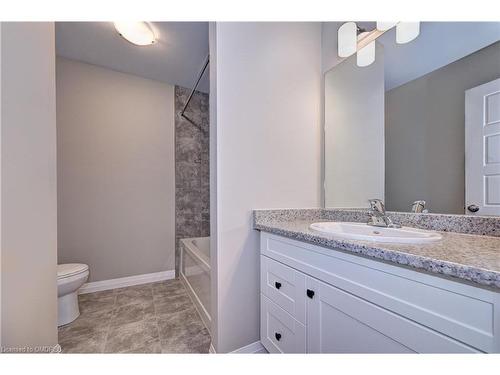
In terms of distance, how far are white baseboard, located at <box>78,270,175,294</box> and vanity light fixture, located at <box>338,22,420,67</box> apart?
283 centimetres

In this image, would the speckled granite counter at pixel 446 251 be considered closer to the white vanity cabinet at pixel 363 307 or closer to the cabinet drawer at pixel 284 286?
the white vanity cabinet at pixel 363 307

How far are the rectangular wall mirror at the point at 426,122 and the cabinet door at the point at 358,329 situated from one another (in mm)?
651

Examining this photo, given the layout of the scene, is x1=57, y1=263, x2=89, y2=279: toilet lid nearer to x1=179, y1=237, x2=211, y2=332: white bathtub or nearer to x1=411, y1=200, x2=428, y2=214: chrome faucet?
x1=179, y1=237, x2=211, y2=332: white bathtub

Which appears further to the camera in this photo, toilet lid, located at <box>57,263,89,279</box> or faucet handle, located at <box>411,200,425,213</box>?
toilet lid, located at <box>57,263,89,279</box>

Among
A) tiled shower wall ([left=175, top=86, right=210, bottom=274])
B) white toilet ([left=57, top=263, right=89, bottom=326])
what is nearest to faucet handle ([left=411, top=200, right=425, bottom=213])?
tiled shower wall ([left=175, top=86, right=210, bottom=274])

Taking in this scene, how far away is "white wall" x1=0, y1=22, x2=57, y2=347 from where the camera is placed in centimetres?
92

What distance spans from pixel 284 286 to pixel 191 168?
2123 mm

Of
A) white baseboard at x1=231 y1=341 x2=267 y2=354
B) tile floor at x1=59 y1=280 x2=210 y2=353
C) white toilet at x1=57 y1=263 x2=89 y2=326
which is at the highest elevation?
white toilet at x1=57 y1=263 x2=89 y2=326

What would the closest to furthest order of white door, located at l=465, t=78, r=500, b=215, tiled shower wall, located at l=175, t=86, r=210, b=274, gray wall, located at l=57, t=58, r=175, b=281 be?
white door, located at l=465, t=78, r=500, b=215 → gray wall, located at l=57, t=58, r=175, b=281 → tiled shower wall, located at l=175, t=86, r=210, b=274

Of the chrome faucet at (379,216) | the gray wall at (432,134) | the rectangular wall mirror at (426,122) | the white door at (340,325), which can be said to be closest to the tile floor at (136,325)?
the white door at (340,325)

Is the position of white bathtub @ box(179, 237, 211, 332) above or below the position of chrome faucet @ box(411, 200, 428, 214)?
below

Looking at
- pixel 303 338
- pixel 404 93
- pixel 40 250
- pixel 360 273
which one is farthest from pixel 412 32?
pixel 40 250

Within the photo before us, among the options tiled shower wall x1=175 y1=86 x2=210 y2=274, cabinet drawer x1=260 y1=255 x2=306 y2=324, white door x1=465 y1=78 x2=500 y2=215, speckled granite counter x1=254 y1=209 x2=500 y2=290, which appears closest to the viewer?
speckled granite counter x1=254 y1=209 x2=500 y2=290

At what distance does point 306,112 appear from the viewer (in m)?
1.51
